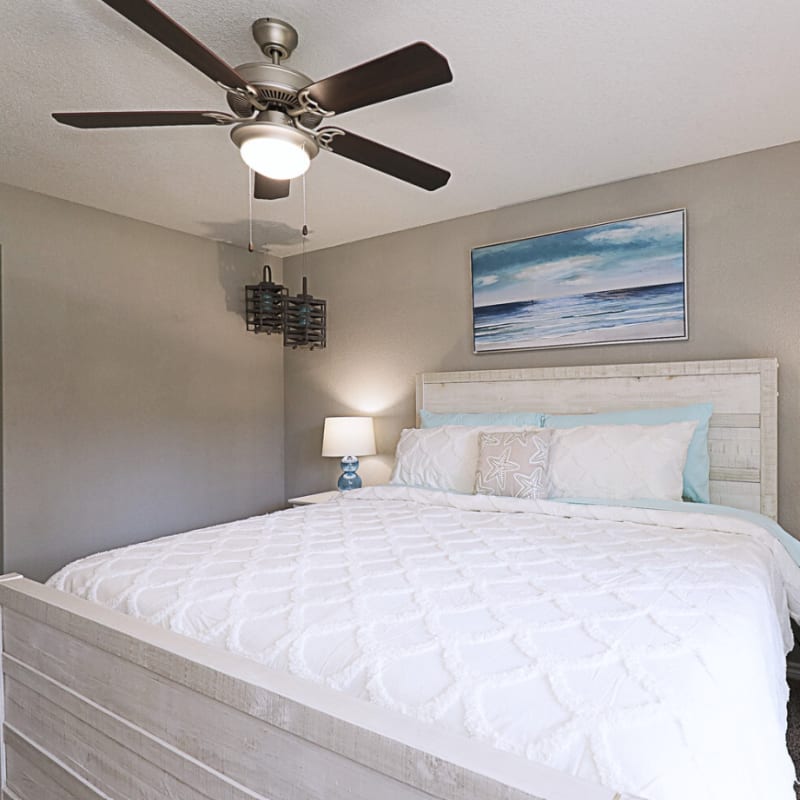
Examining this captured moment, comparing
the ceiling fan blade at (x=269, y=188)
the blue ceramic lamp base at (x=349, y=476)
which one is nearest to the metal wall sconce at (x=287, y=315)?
the blue ceramic lamp base at (x=349, y=476)

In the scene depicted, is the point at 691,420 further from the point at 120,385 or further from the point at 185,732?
the point at 120,385

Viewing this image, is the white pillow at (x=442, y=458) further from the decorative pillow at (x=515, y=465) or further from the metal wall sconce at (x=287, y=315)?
the metal wall sconce at (x=287, y=315)

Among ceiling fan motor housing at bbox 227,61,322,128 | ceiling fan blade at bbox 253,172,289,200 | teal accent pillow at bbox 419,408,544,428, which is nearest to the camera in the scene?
ceiling fan motor housing at bbox 227,61,322,128

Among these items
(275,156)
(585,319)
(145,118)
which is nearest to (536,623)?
(275,156)

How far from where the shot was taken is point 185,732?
3.83 ft

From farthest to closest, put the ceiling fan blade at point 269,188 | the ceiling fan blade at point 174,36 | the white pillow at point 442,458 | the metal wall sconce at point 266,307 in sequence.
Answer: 1. the metal wall sconce at point 266,307
2. the white pillow at point 442,458
3. the ceiling fan blade at point 269,188
4. the ceiling fan blade at point 174,36

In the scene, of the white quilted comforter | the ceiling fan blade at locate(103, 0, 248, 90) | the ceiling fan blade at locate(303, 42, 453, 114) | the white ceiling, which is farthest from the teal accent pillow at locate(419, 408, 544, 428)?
the ceiling fan blade at locate(103, 0, 248, 90)

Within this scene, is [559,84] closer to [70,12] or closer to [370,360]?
[70,12]

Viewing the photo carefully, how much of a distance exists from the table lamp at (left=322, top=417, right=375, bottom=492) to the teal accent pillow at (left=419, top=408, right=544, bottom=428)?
1.41 ft

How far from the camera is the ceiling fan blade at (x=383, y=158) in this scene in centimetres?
188

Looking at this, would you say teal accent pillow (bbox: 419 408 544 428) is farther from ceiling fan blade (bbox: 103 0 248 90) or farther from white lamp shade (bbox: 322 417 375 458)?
ceiling fan blade (bbox: 103 0 248 90)

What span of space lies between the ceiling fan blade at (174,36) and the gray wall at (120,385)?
2204 millimetres

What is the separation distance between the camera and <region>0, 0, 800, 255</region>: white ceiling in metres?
1.79

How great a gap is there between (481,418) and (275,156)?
1886 mm
